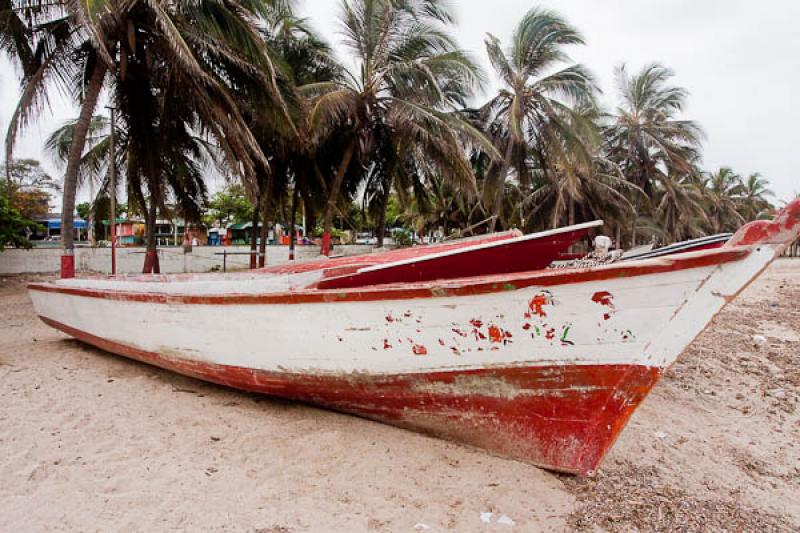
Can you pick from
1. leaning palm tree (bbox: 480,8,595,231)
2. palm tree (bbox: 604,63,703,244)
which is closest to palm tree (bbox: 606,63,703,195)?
palm tree (bbox: 604,63,703,244)

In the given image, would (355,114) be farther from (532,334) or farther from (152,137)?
(532,334)

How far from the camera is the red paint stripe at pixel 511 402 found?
2641 mm

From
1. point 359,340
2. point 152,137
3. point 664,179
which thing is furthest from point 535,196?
point 359,340

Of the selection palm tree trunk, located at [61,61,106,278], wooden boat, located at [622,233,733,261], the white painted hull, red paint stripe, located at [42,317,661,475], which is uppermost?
palm tree trunk, located at [61,61,106,278]

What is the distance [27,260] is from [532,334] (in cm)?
1645

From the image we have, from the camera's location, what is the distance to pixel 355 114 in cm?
1085

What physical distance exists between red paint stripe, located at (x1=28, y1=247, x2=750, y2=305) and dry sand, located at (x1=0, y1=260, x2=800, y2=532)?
3.05ft

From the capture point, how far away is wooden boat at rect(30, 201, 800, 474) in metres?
2.41

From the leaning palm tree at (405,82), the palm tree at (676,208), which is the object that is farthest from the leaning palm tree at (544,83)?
the palm tree at (676,208)

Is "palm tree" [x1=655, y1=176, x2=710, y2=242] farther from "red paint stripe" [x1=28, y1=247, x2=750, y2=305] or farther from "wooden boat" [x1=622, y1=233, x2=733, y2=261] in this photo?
"red paint stripe" [x1=28, y1=247, x2=750, y2=305]

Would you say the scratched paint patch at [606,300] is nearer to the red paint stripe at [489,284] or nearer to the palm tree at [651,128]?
the red paint stripe at [489,284]

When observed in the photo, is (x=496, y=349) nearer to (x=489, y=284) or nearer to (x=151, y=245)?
(x=489, y=284)

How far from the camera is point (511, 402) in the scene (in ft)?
9.41

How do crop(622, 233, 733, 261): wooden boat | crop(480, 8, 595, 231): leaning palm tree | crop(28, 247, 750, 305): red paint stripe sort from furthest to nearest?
1. crop(480, 8, 595, 231): leaning palm tree
2. crop(622, 233, 733, 261): wooden boat
3. crop(28, 247, 750, 305): red paint stripe
